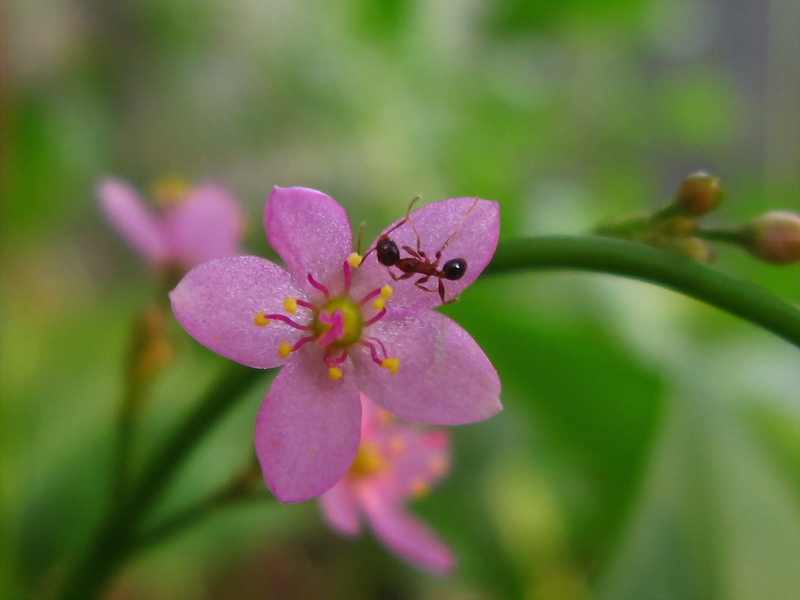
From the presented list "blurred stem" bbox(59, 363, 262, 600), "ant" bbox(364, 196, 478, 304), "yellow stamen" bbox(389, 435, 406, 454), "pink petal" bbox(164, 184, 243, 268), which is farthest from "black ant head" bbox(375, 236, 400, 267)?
"yellow stamen" bbox(389, 435, 406, 454)

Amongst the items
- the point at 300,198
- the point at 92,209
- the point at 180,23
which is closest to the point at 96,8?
the point at 180,23

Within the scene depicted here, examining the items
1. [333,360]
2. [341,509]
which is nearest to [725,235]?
[333,360]

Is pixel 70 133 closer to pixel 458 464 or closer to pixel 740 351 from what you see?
pixel 458 464

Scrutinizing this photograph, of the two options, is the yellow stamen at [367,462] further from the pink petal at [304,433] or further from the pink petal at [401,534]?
the pink petal at [304,433]

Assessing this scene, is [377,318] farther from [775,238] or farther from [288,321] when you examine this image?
[775,238]

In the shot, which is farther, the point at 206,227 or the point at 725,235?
the point at 206,227

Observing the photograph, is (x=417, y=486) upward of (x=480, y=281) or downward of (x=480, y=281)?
downward

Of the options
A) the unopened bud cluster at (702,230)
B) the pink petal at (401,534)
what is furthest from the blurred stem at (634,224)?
the pink petal at (401,534)
